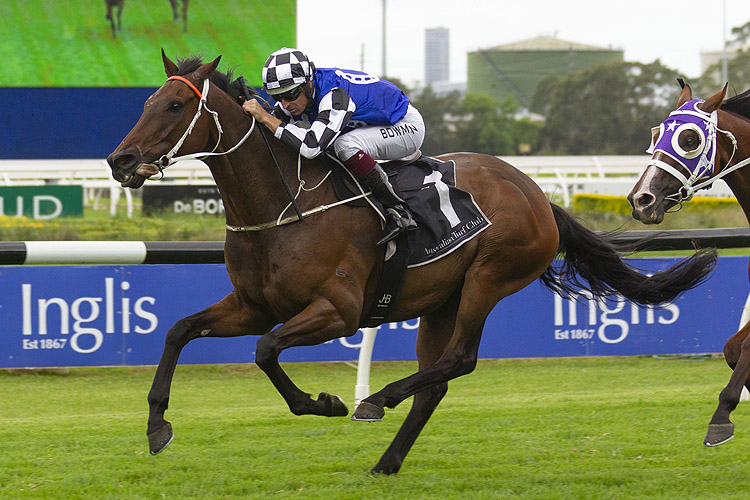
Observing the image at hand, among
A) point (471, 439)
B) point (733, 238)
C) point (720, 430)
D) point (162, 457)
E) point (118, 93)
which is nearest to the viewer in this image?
point (720, 430)

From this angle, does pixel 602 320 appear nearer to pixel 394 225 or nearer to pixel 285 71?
pixel 394 225

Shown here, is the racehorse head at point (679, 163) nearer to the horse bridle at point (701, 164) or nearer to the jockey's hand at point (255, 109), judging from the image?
the horse bridle at point (701, 164)

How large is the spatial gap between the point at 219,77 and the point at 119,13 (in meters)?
23.2

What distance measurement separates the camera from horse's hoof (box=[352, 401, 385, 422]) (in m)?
3.97

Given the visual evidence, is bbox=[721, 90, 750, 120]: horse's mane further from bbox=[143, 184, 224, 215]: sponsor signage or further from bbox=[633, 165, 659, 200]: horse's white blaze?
bbox=[143, 184, 224, 215]: sponsor signage

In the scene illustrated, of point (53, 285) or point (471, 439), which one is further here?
point (53, 285)

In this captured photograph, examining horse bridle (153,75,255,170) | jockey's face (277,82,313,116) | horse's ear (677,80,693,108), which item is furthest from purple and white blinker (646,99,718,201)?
horse bridle (153,75,255,170)

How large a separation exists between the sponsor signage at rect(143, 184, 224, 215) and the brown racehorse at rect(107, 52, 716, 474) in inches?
370

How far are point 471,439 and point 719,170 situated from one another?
5.64 ft

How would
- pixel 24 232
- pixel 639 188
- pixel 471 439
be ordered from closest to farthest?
pixel 639 188 < pixel 471 439 < pixel 24 232

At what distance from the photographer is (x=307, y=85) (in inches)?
161

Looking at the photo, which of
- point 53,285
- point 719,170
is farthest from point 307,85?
point 53,285

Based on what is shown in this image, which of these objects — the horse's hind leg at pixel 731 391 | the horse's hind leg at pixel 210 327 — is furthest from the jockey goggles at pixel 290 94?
the horse's hind leg at pixel 731 391

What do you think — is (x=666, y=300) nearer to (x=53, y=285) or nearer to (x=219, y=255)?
(x=219, y=255)
